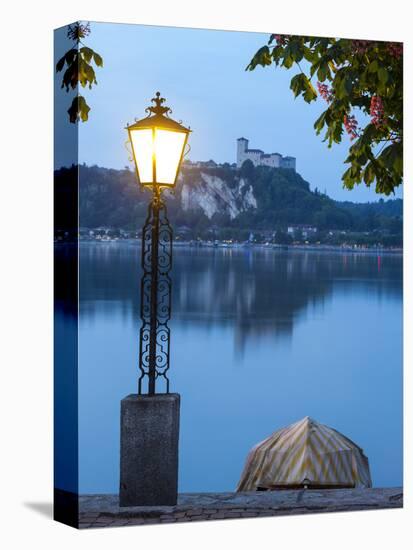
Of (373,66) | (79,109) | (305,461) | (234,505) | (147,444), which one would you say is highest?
(373,66)

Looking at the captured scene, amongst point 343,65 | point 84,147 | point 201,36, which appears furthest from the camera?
point 343,65

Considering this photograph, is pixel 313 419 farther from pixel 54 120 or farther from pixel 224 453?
pixel 54 120

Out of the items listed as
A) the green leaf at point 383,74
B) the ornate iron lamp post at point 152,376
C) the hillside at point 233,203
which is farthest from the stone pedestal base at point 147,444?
the green leaf at point 383,74

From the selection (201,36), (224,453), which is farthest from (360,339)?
(201,36)

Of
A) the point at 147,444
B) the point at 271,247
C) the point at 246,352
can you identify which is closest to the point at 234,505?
the point at 147,444

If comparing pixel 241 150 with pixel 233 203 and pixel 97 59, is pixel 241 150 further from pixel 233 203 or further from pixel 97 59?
pixel 97 59

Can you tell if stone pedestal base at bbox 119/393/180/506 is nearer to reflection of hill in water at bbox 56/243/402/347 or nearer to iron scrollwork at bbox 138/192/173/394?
iron scrollwork at bbox 138/192/173/394

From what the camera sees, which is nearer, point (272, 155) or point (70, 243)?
point (70, 243)

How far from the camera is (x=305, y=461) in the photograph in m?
8.23

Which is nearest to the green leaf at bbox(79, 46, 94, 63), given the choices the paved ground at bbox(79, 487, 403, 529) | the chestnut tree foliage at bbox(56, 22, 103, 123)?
the chestnut tree foliage at bbox(56, 22, 103, 123)

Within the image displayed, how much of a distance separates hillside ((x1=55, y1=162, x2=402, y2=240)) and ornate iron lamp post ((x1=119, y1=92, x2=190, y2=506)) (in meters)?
0.27

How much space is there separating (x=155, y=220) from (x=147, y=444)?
136 centimetres

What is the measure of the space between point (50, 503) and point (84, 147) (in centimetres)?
242

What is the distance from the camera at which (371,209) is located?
866 cm
